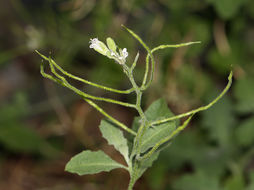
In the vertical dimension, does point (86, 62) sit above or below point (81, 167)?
above

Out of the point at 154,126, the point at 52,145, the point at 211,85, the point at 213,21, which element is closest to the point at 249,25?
the point at 213,21

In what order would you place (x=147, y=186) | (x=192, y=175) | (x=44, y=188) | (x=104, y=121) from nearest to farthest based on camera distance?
(x=104, y=121) < (x=192, y=175) < (x=147, y=186) < (x=44, y=188)

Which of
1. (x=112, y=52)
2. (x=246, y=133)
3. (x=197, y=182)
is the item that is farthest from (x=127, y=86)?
(x=112, y=52)

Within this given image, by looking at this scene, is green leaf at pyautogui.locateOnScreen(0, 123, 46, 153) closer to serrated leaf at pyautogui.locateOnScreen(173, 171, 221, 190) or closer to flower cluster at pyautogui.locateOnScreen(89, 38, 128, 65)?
serrated leaf at pyautogui.locateOnScreen(173, 171, 221, 190)

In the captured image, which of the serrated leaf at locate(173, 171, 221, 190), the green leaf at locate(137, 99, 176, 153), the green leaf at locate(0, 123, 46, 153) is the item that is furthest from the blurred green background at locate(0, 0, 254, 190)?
the green leaf at locate(137, 99, 176, 153)

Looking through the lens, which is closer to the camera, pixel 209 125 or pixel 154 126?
pixel 154 126

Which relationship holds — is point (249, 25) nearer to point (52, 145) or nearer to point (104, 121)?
point (52, 145)

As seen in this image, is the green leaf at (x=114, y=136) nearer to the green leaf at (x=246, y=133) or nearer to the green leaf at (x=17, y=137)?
the green leaf at (x=246, y=133)
